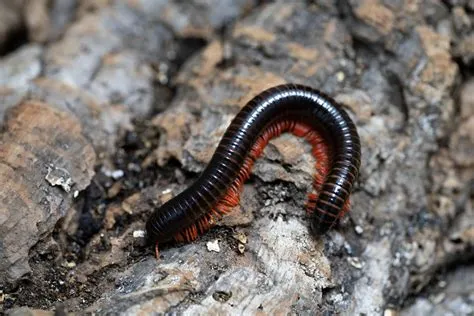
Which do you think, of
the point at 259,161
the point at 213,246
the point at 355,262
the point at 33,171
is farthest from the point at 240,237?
the point at 33,171

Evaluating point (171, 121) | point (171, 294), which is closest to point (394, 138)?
point (171, 121)

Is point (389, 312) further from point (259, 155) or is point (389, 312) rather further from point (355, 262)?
point (259, 155)

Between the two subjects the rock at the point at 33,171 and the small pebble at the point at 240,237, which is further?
the small pebble at the point at 240,237

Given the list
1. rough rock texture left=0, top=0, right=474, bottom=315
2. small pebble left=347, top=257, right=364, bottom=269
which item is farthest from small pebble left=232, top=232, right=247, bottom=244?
small pebble left=347, top=257, right=364, bottom=269

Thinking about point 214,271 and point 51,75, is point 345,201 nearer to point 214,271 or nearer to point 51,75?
point 214,271

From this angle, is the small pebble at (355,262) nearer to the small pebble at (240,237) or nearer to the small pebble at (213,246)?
the small pebble at (240,237)

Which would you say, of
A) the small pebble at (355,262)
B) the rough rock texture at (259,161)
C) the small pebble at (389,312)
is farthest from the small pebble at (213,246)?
the small pebble at (389,312)

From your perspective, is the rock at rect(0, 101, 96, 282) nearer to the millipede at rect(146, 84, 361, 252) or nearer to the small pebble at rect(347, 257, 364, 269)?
the millipede at rect(146, 84, 361, 252)
